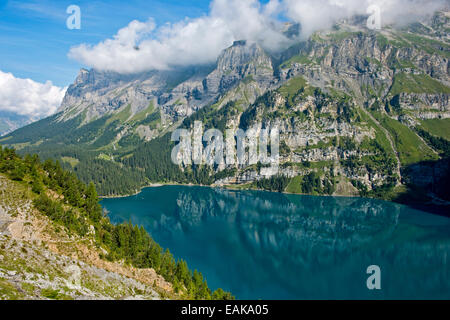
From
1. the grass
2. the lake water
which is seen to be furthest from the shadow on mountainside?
the grass

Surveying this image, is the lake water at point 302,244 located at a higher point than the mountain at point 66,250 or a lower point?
lower

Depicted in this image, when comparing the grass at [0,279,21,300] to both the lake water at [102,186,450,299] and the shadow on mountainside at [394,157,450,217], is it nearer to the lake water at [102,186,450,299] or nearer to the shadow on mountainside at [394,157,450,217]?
the lake water at [102,186,450,299]

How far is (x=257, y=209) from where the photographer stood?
167 metres

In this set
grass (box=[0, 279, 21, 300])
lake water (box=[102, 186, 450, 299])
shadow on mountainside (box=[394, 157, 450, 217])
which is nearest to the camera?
grass (box=[0, 279, 21, 300])

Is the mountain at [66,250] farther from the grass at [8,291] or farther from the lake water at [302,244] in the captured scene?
the lake water at [302,244]

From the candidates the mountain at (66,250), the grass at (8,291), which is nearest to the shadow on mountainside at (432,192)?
the mountain at (66,250)

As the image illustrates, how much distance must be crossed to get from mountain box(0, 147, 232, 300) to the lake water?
3036 cm

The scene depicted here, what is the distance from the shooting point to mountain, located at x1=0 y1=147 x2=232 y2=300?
3094 cm

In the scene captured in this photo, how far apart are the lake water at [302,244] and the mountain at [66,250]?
30.4 m

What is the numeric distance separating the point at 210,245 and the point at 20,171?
236 feet

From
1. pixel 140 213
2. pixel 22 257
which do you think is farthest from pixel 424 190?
pixel 22 257

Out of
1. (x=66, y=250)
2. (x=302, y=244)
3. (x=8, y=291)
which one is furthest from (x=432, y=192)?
(x=8, y=291)

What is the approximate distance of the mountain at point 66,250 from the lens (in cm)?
3094
